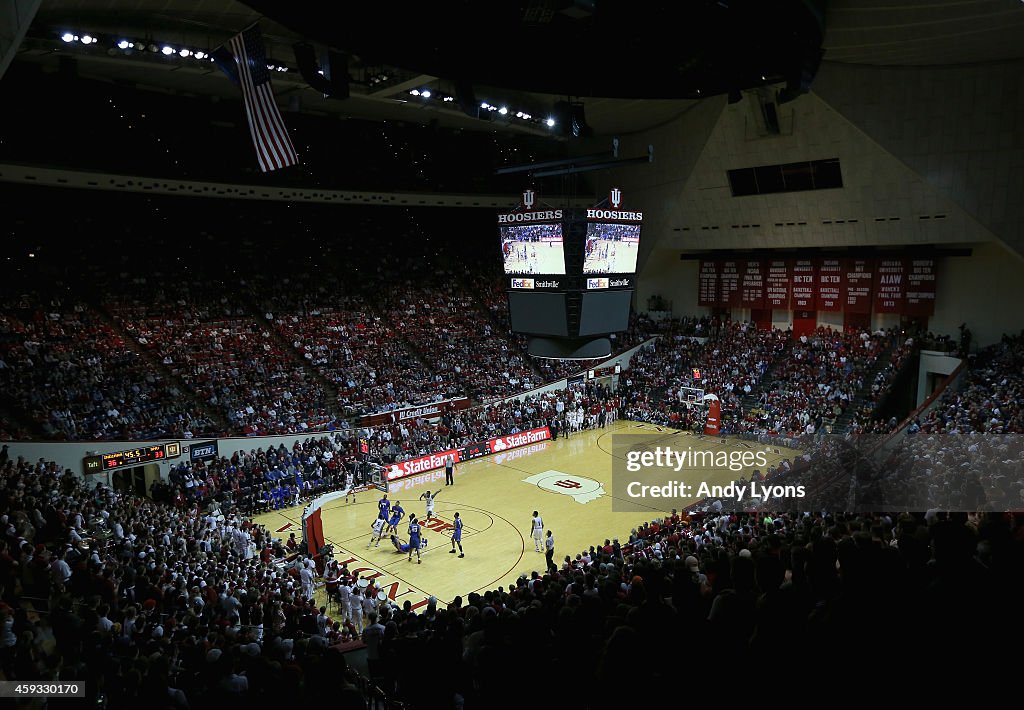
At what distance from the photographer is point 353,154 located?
32.1 metres

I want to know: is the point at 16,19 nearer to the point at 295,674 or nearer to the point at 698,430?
the point at 295,674

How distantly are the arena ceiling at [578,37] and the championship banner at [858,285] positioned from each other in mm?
11161

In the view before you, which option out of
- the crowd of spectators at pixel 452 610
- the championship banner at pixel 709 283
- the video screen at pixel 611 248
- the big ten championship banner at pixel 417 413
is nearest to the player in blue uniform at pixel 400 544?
the crowd of spectators at pixel 452 610

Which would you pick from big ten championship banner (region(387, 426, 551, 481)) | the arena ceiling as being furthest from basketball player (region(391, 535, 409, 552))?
the arena ceiling

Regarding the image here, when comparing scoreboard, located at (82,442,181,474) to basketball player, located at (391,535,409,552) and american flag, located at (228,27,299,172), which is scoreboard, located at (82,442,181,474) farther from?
american flag, located at (228,27,299,172)

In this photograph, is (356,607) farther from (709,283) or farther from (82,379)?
(709,283)

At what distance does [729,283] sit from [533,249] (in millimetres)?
22239

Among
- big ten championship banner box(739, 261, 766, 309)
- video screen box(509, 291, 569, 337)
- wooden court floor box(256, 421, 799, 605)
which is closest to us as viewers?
wooden court floor box(256, 421, 799, 605)

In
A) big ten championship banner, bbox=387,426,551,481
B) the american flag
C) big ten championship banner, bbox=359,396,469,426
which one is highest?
the american flag

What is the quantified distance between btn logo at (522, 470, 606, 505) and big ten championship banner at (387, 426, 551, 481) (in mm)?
3043

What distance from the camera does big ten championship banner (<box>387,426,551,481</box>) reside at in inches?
895

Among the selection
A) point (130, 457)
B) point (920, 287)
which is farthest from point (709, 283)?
point (130, 457)

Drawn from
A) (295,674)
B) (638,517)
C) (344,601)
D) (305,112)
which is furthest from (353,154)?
(295,674)

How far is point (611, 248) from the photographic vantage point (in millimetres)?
16234
